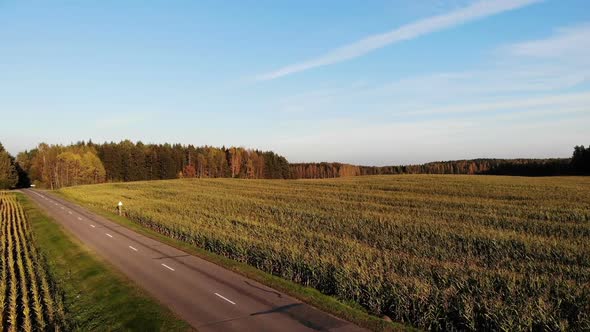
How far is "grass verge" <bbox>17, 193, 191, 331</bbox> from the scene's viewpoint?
16.6 meters

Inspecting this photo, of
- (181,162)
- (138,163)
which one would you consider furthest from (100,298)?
(181,162)

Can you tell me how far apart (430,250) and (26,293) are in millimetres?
23514

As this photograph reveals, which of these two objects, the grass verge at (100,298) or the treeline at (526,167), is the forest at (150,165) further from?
the grass verge at (100,298)

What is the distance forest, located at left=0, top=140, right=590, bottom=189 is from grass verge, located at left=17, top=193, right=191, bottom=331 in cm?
10307

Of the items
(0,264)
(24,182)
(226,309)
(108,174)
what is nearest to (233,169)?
(108,174)

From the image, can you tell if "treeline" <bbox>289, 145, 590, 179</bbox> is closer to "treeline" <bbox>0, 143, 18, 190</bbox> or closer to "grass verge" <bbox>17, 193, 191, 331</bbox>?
"treeline" <bbox>0, 143, 18, 190</bbox>

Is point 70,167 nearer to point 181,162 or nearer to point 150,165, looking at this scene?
→ point 150,165

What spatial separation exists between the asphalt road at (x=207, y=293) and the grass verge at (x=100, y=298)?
612 millimetres

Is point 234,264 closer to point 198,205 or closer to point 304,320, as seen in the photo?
point 304,320

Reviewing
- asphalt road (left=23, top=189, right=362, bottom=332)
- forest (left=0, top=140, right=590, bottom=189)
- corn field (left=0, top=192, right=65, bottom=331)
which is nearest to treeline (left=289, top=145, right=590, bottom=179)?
forest (left=0, top=140, right=590, bottom=189)

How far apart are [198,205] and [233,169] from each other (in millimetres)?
100241

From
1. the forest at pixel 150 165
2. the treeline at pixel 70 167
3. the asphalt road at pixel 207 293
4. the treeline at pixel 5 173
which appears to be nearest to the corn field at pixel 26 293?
the asphalt road at pixel 207 293

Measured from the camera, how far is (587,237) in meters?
30.0

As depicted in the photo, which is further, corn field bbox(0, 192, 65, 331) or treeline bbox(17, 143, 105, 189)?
treeline bbox(17, 143, 105, 189)
